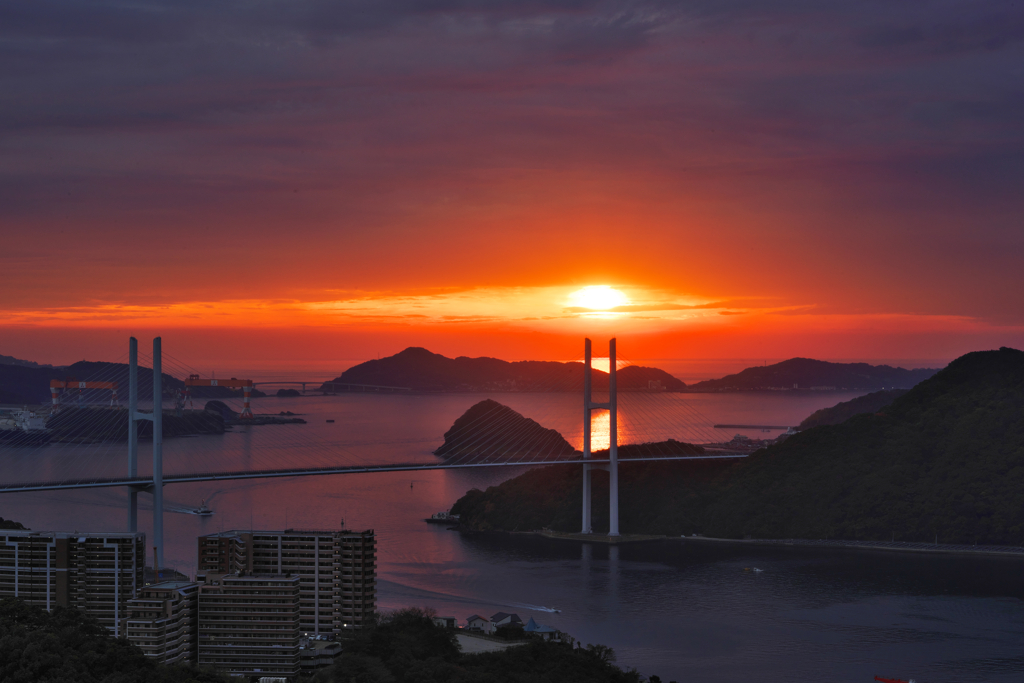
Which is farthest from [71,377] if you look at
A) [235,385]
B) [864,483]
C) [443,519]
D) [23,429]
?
[864,483]

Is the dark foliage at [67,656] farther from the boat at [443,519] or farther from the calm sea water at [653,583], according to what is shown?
the boat at [443,519]

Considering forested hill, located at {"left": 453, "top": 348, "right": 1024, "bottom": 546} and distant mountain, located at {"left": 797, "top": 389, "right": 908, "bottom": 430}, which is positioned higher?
distant mountain, located at {"left": 797, "top": 389, "right": 908, "bottom": 430}

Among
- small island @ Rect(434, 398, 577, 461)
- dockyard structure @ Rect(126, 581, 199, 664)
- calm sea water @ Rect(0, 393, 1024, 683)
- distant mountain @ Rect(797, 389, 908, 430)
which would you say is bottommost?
calm sea water @ Rect(0, 393, 1024, 683)

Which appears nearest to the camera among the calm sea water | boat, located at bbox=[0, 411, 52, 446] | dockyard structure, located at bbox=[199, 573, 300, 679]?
dockyard structure, located at bbox=[199, 573, 300, 679]

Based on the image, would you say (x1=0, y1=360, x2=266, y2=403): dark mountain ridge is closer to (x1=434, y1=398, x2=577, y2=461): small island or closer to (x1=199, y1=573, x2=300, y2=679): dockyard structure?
(x1=434, y1=398, x2=577, y2=461): small island

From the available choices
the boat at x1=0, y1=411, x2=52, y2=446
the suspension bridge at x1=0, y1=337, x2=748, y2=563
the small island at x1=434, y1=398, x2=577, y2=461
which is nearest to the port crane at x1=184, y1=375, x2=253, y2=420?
the suspension bridge at x1=0, y1=337, x2=748, y2=563

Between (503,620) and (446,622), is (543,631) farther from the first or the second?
(446,622)
